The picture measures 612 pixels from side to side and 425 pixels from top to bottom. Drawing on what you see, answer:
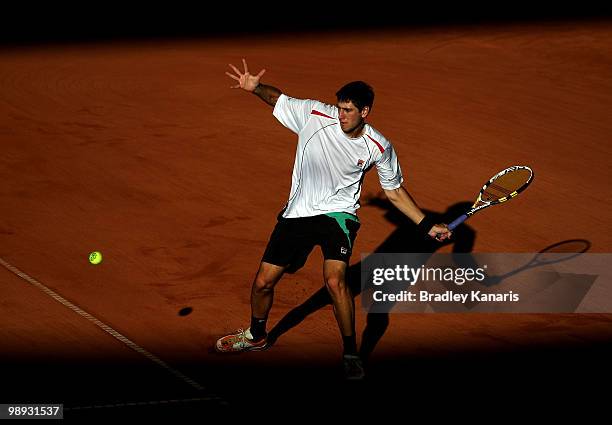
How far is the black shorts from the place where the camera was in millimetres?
8508

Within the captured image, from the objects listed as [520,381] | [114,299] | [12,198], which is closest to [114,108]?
[12,198]

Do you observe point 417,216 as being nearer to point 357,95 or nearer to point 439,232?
point 439,232

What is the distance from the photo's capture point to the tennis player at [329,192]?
8.48 meters

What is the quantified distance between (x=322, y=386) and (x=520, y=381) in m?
1.68

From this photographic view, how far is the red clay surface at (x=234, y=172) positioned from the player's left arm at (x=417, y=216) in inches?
48.2

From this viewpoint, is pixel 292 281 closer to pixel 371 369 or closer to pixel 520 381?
pixel 371 369

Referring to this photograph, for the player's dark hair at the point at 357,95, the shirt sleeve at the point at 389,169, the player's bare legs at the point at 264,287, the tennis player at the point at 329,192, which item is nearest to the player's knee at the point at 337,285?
the tennis player at the point at 329,192

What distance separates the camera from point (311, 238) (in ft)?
28.3

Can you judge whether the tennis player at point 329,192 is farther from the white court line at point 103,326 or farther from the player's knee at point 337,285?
the white court line at point 103,326

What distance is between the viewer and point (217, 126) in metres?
15.2

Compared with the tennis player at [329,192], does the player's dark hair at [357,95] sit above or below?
above

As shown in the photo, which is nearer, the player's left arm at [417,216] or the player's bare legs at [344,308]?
the player's bare legs at [344,308]

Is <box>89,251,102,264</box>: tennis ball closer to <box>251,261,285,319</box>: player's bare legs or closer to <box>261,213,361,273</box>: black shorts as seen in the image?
<box>251,261,285,319</box>: player's bare legs

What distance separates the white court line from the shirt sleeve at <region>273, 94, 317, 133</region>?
Answer: 2.27 m
